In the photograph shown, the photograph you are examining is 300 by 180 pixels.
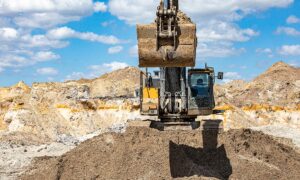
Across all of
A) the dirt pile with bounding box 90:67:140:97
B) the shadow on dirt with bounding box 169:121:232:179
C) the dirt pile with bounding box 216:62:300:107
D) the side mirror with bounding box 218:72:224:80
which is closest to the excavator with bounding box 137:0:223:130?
the side mirror with bounding box 218:72:224:80

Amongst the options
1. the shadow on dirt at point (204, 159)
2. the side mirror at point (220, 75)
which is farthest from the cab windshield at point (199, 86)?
the shadow on dirt at point (204, 159)

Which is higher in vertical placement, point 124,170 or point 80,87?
point 80,87

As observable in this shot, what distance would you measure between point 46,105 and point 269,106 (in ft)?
44.9

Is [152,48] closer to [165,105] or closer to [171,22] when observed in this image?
[171,22]

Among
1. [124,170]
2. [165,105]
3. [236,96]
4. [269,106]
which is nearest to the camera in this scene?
[124,170]

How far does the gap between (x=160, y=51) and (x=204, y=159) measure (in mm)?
4047

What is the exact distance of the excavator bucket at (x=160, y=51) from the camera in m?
8.65

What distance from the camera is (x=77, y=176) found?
1111 cm

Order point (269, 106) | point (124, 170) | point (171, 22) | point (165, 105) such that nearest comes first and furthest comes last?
point (171, 22), point (124, 170), point (165, 105), point (269, 106)

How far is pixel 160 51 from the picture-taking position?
28.6ft

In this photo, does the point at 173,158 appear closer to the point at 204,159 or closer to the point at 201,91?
the point at 204,159

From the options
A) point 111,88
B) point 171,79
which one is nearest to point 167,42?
point 171,79

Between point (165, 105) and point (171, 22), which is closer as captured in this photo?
point (171, 22)

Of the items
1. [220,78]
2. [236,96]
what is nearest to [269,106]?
[236,96]
